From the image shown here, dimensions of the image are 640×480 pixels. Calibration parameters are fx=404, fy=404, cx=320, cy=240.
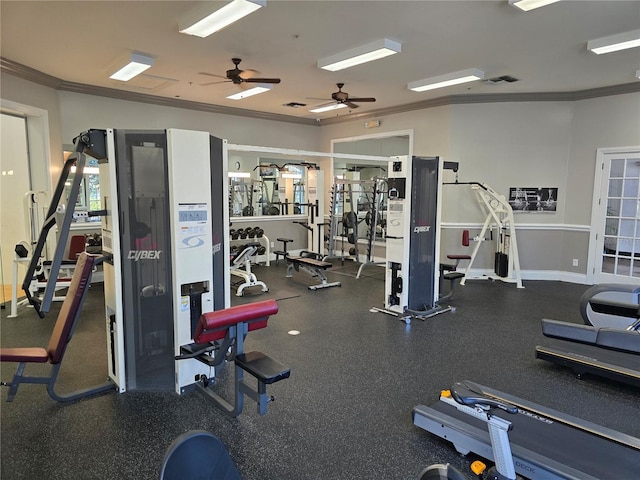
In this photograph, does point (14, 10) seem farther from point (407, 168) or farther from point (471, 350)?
point (471, 350)

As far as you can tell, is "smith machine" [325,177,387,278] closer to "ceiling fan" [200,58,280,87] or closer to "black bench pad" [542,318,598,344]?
"ceiling fan" [200,58,280,87]

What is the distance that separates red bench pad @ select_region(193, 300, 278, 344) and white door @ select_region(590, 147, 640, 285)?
6130 mm

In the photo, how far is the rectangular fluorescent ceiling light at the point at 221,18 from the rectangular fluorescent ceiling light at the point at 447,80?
310 cm

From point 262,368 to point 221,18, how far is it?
299 centimetres

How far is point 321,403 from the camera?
9.49 ft

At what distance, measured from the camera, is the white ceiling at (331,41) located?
3541mm

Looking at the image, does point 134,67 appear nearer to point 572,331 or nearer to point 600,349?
point 572,331

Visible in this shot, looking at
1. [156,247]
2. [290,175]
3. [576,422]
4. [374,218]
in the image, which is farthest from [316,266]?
[576,422]

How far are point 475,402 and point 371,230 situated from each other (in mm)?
5626

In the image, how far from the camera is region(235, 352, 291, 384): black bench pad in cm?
222

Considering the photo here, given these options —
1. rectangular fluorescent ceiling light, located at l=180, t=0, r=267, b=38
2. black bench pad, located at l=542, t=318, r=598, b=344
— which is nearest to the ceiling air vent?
black bench pad, located at l=542, t=318, r=598, b=344

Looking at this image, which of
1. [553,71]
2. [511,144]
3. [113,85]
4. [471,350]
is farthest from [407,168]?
[113,85]

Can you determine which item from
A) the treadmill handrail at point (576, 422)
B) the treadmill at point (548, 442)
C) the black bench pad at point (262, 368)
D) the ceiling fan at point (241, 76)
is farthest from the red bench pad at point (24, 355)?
the ceiling fan at point (241, 76)

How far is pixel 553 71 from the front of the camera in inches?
210
